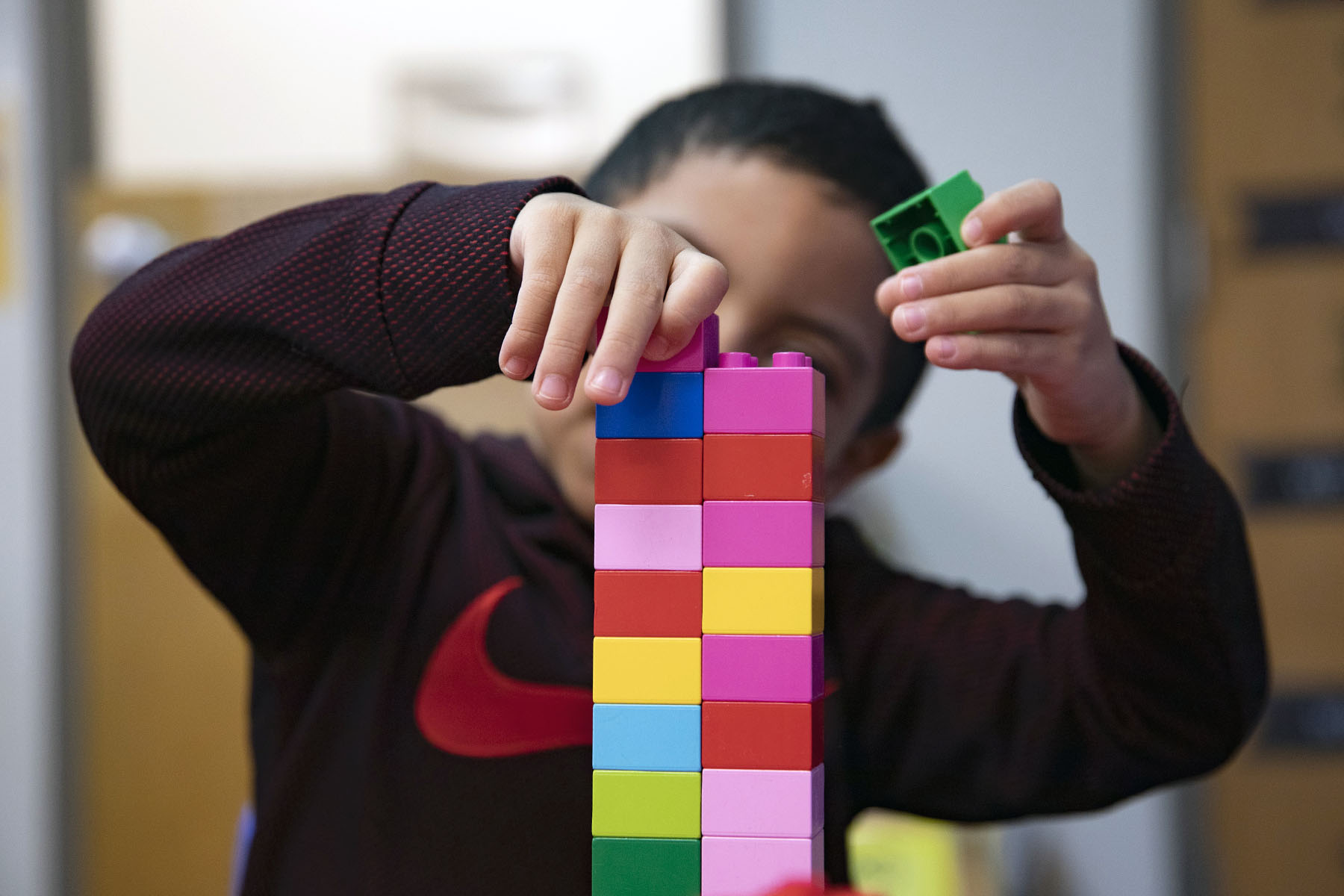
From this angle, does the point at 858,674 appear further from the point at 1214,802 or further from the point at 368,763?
the point at 1214,802

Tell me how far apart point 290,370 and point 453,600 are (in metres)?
0.20

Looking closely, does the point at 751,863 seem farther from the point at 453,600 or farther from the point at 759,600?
the point at 453,600

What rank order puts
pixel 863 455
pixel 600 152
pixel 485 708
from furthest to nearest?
1. pixel 600 152
2. pixel 863 455
3. pixel 485 708

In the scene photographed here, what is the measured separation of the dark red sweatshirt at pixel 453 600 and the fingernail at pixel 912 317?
0.34 ft

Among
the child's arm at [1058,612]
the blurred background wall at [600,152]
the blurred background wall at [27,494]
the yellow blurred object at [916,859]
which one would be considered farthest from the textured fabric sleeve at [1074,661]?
the blurred background wall at [27,494]

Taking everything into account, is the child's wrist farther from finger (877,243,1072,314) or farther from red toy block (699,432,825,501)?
red toy block (699,432,825,501)

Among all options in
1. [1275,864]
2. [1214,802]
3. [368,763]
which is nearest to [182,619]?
[368,763]

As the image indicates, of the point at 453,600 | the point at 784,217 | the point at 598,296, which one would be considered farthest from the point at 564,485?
the point at 598,296

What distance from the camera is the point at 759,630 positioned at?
368mm

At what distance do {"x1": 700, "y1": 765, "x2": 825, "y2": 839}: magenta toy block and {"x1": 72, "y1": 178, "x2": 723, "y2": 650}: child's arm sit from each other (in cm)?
14

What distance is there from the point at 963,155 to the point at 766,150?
2.62ft

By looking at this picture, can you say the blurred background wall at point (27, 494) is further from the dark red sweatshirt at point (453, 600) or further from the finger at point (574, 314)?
the finger at point (574, 314)

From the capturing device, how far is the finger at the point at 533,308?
15.5 inches

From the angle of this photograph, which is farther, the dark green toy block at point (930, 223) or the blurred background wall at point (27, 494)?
the blurred background wall at point (27, 494)
